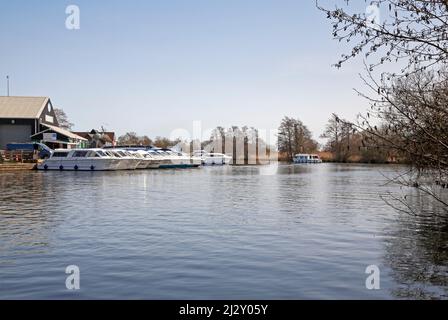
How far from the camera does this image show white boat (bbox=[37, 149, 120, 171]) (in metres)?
54.9

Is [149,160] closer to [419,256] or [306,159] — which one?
[419,256]

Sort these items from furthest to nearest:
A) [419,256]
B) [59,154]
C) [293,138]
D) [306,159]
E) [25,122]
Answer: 1. [293,138]
2. [306,159]
3. [25,122]
4. [59,154]
5. [419,256]

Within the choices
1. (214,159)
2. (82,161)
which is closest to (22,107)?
(82,161)

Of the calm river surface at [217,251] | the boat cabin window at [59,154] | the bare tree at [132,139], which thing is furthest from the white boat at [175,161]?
the bare tree at [132,139]

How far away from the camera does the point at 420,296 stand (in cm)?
858

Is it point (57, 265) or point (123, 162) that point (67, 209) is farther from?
point (123, 162)

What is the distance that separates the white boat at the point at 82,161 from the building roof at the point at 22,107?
683 inches

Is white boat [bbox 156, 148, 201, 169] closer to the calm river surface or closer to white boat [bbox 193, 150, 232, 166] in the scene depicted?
white boat [bbox 193, 150, 232, 166]

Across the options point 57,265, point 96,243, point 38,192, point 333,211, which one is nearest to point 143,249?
point 96,243

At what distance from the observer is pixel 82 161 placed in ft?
182

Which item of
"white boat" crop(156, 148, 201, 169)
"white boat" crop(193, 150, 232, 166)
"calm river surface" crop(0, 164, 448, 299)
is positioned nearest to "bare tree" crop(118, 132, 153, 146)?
"white boat" crop(193, 150, 232, 166)

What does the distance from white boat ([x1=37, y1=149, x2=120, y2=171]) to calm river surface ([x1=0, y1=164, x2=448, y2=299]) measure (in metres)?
33.5

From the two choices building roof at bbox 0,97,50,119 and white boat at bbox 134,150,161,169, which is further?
building roof at bbox 0,97,50,119

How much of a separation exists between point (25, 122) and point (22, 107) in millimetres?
3409
